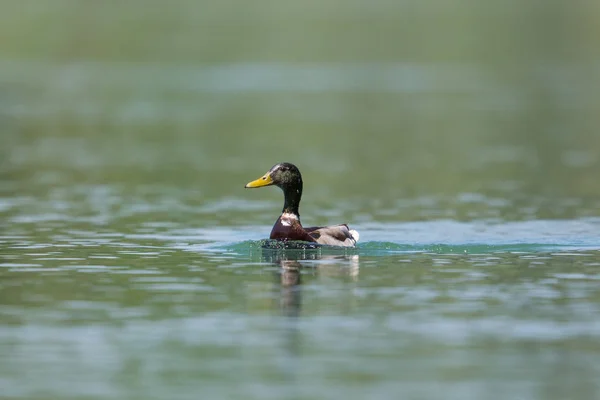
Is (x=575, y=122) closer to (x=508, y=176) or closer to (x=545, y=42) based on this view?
(x=508, y=176)

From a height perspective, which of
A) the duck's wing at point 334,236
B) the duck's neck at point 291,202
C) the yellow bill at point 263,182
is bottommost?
the duck's wing at point 334,236

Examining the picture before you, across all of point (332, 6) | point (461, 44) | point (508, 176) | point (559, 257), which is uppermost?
point (332, 6)

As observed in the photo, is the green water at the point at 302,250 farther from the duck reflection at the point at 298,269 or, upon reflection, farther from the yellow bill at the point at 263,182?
the yellow bill at the point at 263,182

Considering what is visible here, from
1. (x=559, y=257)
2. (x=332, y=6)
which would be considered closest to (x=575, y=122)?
(x=559, y=257)

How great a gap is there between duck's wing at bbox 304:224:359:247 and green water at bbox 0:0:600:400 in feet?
1.20

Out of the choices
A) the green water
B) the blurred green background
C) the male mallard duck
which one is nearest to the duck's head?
the male mallard duck

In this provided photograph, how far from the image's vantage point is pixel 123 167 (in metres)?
39.9

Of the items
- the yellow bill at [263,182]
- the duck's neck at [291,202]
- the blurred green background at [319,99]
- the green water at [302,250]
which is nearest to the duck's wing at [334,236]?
the green water at [302,250]

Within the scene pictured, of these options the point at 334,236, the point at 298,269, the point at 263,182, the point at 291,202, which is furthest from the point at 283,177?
the point at 298,269

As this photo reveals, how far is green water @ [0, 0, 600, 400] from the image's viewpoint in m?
14.9

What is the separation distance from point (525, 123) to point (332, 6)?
95720 millimetres

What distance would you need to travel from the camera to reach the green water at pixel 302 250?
→ 48.8 feet

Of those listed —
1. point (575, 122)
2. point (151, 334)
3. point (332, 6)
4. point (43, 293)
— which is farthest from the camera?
point (332, 6)

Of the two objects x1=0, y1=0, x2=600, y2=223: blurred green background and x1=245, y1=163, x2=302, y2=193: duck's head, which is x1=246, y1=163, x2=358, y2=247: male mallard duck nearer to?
x1=245, y1=163, x2=302, y2=193: duck's head
